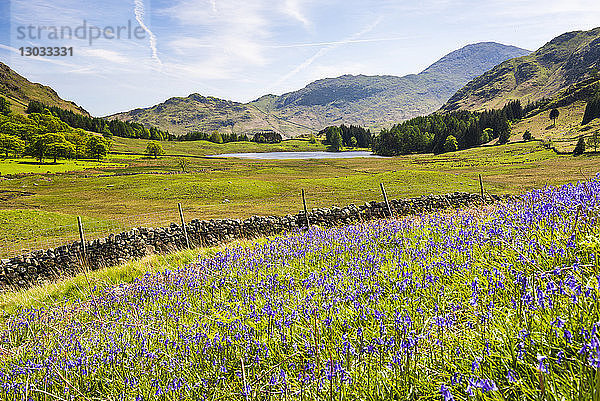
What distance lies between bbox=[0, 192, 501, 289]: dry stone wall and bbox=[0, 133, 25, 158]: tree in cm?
12762

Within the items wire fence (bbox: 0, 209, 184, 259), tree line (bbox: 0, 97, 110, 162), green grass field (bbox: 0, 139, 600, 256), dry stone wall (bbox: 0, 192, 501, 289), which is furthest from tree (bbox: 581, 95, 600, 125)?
tree line (bbox: 0, 97, 110, 162)

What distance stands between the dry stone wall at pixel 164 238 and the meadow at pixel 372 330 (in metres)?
12.0

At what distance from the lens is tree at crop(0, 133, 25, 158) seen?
381 ft

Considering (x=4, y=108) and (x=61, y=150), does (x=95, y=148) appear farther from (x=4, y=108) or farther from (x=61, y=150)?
(x=4, y=108)

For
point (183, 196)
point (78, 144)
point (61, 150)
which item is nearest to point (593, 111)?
point (183, 196)

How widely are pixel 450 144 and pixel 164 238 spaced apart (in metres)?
163

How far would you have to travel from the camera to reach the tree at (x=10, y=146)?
11607 centimetres

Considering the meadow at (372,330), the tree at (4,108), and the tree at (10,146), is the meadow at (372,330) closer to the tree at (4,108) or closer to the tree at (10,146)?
the tree at (10,146)

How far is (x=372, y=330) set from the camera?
148 inches

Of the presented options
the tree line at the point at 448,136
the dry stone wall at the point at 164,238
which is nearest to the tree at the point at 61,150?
the dry stone wall at the point at 164,238

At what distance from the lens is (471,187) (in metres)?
40.8

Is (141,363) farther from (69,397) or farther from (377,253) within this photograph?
(377,253)

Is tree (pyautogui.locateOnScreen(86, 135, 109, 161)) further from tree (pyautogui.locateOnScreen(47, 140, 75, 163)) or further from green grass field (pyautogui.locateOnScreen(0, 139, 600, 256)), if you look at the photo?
green grass field (pyautogui.locateOnScreen(0, 139, 600, 256))

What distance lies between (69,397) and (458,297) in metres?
4.42
